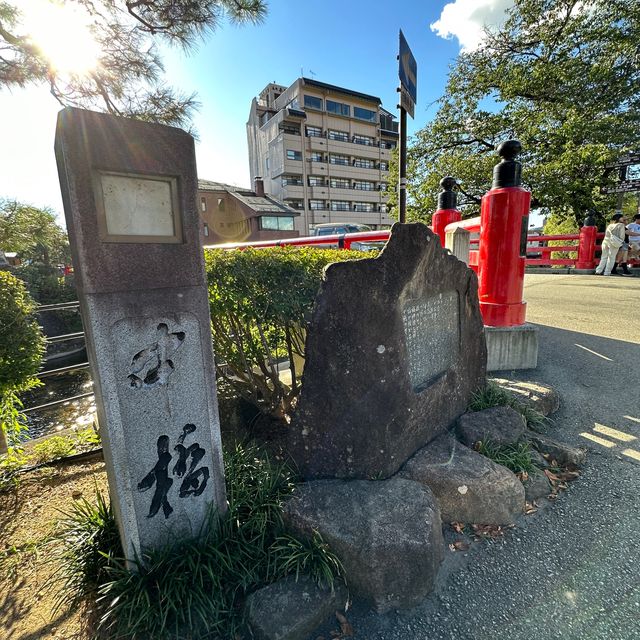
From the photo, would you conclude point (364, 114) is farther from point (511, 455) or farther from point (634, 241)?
point (511, 455)

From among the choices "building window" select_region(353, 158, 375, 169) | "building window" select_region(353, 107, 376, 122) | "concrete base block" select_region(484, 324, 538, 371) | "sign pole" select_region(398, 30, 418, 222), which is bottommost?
"concrete base block" select_region(484, 324, 538, 371)

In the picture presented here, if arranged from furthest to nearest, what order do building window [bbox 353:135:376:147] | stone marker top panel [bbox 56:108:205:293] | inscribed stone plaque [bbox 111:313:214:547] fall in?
building window [bbox 353:135:376:147]
inscribed stone plaque [bbox 111:313:214:547]
stone marker top panel [bbox 56:108:205:293]

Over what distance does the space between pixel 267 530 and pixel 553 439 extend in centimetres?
242

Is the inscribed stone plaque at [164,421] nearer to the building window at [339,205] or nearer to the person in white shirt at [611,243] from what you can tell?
the person in white shirt at [611,243]

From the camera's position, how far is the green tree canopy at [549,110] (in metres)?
10.6

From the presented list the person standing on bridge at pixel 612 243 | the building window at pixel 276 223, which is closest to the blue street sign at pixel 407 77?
the person standing on bridge at pixel 612 243

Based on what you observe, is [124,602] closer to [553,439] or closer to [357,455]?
[357,455]

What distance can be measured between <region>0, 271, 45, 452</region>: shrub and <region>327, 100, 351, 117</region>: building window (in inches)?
1589

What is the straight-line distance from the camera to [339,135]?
37.8 m

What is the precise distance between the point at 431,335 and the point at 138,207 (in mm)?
2168

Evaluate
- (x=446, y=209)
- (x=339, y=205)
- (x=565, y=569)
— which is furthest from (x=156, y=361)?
(x=339, y=205)

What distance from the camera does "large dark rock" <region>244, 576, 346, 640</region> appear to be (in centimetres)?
155

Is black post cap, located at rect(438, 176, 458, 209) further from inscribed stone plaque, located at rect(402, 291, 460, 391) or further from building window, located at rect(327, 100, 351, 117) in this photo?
building window, located at rect(327, 100, 351, 117)

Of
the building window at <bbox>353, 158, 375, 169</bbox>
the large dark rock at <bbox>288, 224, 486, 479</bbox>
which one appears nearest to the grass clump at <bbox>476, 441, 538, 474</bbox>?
the large dark rock at <bbox>288, 224, 486, 479</bbox>
